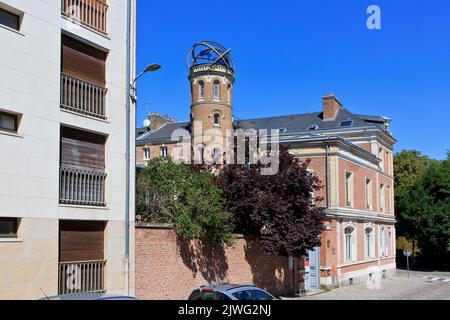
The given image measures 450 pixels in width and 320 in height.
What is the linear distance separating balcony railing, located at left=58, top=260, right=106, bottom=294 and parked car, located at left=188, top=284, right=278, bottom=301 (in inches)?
158

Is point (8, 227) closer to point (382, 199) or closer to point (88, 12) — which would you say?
point (88, 12)

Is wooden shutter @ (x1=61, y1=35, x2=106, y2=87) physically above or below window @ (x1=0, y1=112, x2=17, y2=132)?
above

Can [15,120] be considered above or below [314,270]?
above

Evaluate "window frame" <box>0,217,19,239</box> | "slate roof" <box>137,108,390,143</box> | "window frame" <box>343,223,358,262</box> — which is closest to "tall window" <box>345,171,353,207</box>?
"window frame" <box>343,223,358,262</box>

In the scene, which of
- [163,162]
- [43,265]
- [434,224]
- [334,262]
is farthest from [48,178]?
[434,224]

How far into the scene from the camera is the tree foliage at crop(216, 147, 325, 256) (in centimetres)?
2148

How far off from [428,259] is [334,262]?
26287 millimetres

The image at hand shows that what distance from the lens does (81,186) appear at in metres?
14.6

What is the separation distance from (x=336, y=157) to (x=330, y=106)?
18.2m

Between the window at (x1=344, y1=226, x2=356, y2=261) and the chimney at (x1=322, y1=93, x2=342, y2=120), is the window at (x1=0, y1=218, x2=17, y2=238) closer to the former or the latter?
the window at (x1=344, y1=226, x2=356, y2=261)

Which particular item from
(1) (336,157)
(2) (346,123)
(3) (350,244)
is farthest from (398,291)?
(2) (346,123)

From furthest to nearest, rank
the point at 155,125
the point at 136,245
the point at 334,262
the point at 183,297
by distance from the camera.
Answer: the point at 155,125 → the point at 334,262 → the point at 183,297 → the point at 136,245

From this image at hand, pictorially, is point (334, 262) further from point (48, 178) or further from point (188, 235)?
point (48, 178)
